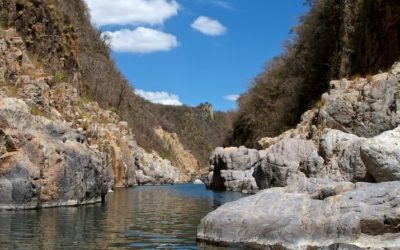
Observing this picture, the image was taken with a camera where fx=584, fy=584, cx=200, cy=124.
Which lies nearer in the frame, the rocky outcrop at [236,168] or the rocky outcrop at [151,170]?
the rocky outcrop at [236,168]

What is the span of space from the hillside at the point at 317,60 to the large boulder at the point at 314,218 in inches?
890

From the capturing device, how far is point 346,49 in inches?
1924

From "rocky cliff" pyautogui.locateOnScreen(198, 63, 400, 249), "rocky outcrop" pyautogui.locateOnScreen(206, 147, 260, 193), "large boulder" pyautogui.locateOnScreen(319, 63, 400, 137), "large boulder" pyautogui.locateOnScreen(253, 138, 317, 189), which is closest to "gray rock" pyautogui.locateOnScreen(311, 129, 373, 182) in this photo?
"rocky cliff" pyautogui.locateOnScreen(198, 63, 400, 249)

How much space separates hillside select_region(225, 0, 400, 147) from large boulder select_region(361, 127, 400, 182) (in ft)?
61.8

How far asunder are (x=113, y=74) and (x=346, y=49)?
70106mm

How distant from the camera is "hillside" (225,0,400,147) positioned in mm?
42897

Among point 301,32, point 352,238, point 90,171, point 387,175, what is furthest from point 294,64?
point 352,238

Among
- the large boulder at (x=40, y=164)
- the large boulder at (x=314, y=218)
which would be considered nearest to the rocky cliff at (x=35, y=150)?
the large boulder at (x=40, y=164)

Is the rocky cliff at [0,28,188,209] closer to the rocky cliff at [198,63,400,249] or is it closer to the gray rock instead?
the rocky cliff at [198,63,400,249]

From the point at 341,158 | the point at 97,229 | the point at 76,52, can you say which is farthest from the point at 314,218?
the point at 76,52

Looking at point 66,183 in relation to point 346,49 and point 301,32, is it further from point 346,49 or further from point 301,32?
point 301,32

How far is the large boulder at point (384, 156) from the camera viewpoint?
1966 centimetres

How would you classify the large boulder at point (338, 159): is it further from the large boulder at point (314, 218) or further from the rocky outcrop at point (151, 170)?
the rocky outcrop at point (151, 170)

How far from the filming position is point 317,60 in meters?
60.5
